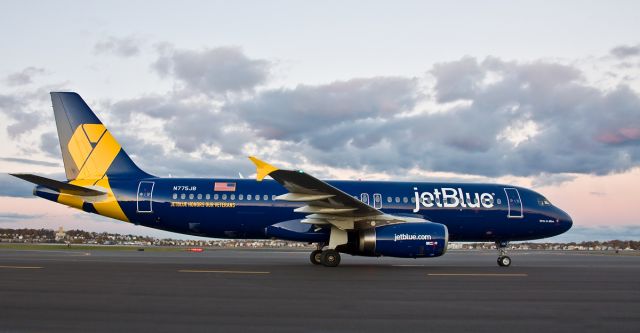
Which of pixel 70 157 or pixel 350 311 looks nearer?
pixel 350 311

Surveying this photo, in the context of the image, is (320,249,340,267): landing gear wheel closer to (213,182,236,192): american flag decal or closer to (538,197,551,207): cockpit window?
(213,182,236,192): american flag decal

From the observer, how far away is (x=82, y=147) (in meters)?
23.2

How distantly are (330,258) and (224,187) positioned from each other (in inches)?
206

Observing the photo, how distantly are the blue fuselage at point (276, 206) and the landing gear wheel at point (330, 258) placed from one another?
7.90 feet

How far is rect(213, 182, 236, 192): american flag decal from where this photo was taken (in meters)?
22.7

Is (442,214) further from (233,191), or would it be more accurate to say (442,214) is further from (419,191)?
(233,191)

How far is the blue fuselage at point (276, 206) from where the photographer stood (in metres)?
22.3

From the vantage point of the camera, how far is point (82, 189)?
21.9 metres

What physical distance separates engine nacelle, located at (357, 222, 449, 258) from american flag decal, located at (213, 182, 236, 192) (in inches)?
226

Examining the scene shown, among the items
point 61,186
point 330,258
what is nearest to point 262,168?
point 330,258

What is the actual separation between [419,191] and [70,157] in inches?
531

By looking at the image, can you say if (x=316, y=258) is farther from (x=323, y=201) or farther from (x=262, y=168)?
(x=262, y=168)

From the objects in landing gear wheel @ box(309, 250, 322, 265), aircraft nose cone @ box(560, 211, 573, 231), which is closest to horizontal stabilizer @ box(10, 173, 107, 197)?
landing gear wheel @ box(309, 250, 322, 265)

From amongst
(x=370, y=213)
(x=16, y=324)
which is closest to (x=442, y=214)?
(x=370, y=213)
